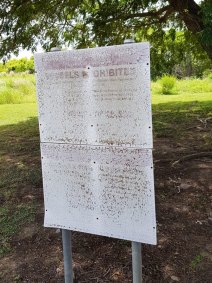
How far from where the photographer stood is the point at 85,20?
6648 mm

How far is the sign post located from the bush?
1476cm

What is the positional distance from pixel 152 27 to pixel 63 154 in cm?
639

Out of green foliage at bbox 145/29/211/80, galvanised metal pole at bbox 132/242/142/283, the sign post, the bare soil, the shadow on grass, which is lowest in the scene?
the bare soil

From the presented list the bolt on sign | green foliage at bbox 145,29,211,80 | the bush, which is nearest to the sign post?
the bolt on sign

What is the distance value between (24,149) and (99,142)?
478 cm

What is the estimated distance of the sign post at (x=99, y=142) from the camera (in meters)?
2.19

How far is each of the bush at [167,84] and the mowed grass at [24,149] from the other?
309cm

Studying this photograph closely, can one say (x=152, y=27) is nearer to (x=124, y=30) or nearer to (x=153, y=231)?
(x=124, y=30)

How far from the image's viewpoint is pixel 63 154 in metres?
2.48

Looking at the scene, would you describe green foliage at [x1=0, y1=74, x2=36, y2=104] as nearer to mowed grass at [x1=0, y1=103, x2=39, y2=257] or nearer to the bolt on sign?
mowed grass at [x1=0, y1=103, x2=39, y2=257]

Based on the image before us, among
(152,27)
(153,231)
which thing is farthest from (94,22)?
(153,231)

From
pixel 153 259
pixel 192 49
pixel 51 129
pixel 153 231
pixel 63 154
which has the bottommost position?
pixel 153 259

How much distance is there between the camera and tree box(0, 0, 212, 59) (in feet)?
19.0

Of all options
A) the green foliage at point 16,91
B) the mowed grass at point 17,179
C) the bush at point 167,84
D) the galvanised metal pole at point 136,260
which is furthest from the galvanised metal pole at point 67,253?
the bush at point 167,84
